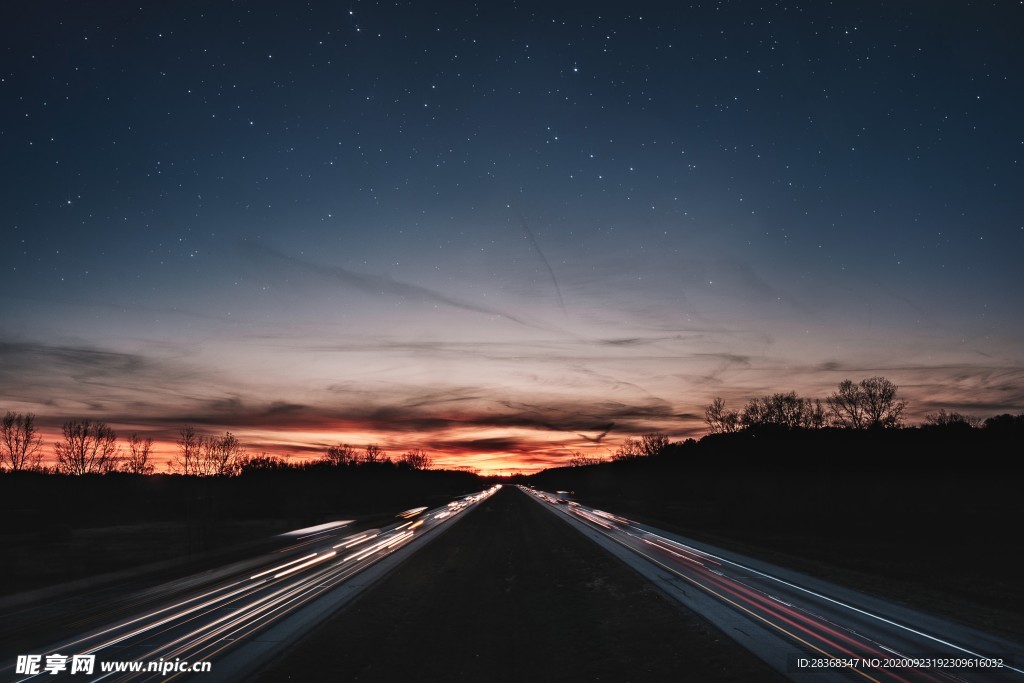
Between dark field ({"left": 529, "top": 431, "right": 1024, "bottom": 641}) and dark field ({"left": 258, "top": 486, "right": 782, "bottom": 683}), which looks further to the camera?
dark field ({"left": 529, "top": 431, "right": 1024, "bottom": 641})

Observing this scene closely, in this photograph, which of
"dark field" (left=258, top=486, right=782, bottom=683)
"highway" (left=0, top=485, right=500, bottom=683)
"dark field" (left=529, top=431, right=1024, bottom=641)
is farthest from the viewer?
"dark field" (left=529, top=431, right=1024, bottom=641)

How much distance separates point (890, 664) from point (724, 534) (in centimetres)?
2968

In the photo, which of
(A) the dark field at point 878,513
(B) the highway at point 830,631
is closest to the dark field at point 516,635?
(B) the highway at point 830,631

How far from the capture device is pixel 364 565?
22.9m

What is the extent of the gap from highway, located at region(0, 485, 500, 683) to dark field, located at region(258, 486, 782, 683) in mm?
796

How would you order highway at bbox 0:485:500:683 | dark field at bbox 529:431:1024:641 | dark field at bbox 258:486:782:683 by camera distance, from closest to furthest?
dark field at bbox 258:486:782:683 → highway at bbox 0:485:500:683 → dark field at bbox 529:431:1024:641

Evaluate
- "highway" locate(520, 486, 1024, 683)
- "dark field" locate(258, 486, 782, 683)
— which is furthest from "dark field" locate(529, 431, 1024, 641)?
"dark field" locate(258, 486, 782, 683)

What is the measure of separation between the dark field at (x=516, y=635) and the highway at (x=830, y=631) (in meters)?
0.78

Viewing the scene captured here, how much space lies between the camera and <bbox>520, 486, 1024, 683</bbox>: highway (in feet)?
31.6

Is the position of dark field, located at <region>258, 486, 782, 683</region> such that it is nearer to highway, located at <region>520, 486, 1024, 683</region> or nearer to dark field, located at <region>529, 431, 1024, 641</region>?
highway, located at <region>520, 486, 1024, 683</region>

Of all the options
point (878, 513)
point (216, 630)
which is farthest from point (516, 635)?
point (878, 513)

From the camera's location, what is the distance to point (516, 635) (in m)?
12.0

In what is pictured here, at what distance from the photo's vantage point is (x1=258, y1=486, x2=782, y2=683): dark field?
9.63 m

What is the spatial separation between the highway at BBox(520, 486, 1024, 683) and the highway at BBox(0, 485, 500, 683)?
28.2 feet
